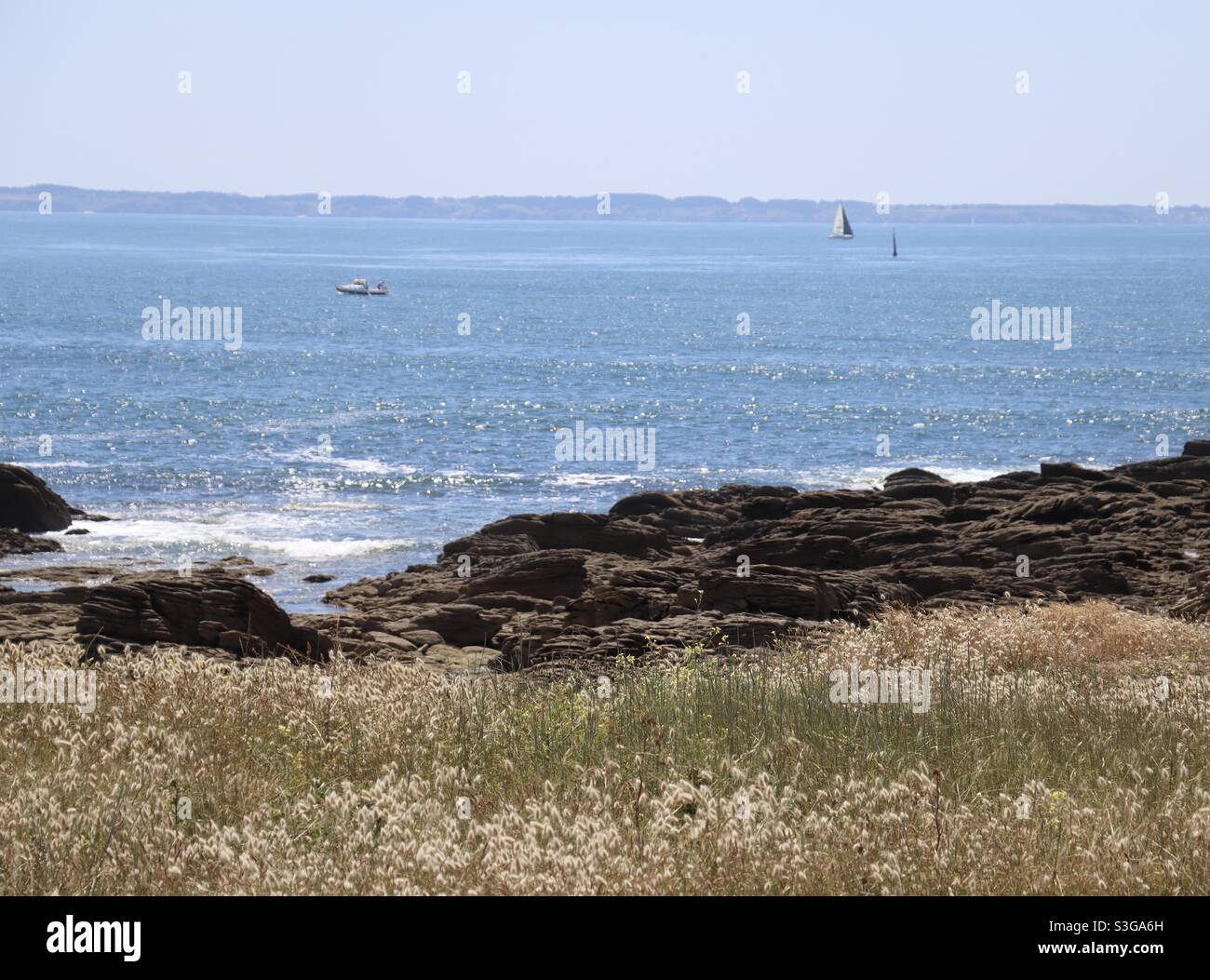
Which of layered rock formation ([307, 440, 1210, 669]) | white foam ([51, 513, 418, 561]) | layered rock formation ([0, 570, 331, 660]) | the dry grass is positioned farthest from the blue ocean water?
the dry grass

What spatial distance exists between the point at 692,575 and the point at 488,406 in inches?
1695

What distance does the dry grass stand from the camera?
504 cm

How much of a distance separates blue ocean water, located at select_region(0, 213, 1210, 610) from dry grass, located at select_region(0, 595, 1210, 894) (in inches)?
786

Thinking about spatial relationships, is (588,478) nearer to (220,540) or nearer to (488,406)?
(220,540)

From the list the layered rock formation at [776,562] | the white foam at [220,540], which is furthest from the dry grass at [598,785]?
the white foam at [220,540]

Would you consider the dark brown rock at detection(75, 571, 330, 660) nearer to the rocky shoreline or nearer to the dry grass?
the rocky shoreline

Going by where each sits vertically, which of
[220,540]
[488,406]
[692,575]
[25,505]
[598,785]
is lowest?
[220,540]

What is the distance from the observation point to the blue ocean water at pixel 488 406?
39.4m

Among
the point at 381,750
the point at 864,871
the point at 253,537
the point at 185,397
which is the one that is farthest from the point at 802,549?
the point at 185,397

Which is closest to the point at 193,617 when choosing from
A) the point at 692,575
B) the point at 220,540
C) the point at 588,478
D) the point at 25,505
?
the point at 692,575

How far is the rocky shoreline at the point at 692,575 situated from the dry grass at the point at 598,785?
5.93 meters

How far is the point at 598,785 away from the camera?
6.57 m
